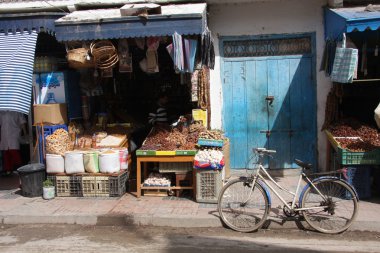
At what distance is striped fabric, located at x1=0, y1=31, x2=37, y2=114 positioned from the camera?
25.4 ft

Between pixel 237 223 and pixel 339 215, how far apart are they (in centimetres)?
161

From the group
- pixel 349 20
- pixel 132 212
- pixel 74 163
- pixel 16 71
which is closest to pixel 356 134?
pixel 349 20

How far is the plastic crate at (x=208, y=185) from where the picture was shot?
25.2 feet

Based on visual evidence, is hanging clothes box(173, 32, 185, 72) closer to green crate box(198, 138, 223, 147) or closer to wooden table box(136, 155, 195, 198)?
green crate box(198, 138, 223, 147)

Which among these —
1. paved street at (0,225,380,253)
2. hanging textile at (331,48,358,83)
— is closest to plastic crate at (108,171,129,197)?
paved street at (0,225,380,253)

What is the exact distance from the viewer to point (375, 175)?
27.1 feet

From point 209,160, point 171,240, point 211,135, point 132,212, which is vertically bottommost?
point 171,240

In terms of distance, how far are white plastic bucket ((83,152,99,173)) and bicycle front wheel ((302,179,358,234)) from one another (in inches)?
157

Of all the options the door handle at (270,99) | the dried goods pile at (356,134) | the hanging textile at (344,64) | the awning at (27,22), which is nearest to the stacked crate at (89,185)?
the awning at (27,22)

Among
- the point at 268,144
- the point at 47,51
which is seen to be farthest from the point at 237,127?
the point at 47,51

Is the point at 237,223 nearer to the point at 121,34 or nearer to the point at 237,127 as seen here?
the point at 237,127

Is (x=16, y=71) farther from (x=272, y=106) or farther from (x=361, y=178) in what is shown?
(x=361, y=178)

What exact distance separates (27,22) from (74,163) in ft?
9.57

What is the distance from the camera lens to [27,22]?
8445 mm
